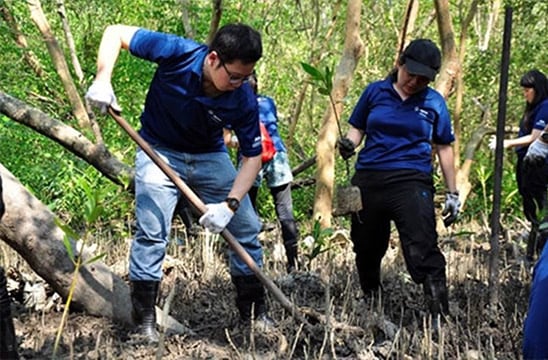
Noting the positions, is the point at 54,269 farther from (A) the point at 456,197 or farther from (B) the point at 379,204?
(A) the point at 456,197

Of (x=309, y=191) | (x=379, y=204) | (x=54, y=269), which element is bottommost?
(x=309, y=191)

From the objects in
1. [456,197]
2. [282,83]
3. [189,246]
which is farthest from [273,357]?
[282,83]

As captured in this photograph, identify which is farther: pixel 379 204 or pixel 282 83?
pixel 282 83

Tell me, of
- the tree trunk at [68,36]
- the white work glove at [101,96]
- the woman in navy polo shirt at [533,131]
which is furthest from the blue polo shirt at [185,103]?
the tree trunk at [68,36]

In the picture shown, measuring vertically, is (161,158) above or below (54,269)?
above

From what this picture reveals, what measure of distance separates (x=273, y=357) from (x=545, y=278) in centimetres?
171

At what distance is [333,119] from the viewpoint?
6.91m

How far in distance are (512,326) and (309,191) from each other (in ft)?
20.6

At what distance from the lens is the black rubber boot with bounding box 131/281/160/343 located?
3.58 metres

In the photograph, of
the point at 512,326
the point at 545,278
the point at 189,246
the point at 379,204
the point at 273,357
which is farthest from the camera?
the point at 189,246

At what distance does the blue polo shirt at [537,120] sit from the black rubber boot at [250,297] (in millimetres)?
Answer: 3374

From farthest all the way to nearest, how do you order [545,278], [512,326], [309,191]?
[309,191] < [512,326] < [545,278]

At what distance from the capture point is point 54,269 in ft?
12.3

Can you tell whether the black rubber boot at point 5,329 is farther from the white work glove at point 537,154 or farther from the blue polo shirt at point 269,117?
the white work glove at point 537,154
